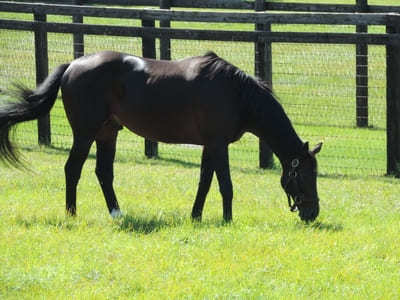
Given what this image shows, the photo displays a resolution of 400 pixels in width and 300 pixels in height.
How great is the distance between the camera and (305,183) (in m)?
9.29

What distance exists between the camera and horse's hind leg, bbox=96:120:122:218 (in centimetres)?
989

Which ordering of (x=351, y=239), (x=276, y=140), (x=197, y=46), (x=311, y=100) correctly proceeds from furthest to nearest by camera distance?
1. (x=197, y=46)
2. (x=311, y=100)
3. (x=276, y=140)
4. (x=351, y=239)

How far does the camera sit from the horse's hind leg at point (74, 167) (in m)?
9.66

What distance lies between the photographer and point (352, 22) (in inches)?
501

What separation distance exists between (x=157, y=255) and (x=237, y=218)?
5.30ft

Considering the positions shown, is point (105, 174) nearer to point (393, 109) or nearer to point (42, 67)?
point (393, 109)

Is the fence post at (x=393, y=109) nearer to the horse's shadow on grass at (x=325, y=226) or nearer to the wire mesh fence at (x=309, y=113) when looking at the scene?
the wire mesh fence at (x=309, y=113)

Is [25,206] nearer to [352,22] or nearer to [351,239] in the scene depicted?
[351,239]

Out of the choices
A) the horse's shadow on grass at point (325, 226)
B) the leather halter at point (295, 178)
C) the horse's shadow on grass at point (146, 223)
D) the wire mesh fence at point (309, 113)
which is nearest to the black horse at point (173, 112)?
the leather halter at point (295, 178)

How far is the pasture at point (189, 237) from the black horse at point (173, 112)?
0.37m

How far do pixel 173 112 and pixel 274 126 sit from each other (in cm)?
99

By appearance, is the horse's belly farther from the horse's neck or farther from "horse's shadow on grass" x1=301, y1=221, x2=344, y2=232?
"horse's shadow on grass" x1=301, y1=221, x2=344, y2=232

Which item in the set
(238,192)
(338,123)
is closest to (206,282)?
(238,192)

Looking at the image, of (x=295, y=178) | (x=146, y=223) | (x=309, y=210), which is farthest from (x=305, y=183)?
(x=146, y=223)
